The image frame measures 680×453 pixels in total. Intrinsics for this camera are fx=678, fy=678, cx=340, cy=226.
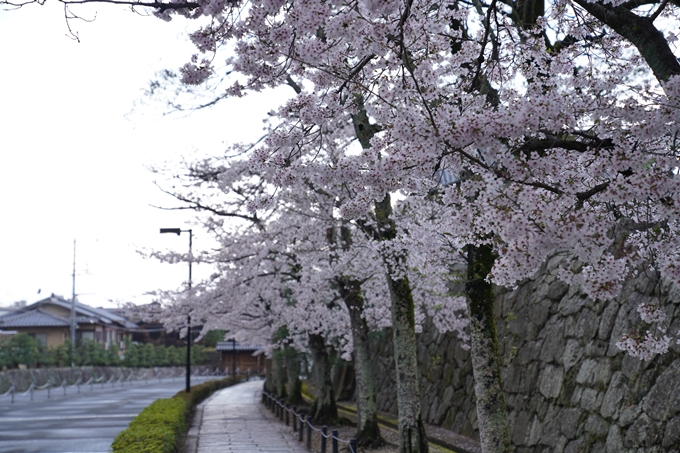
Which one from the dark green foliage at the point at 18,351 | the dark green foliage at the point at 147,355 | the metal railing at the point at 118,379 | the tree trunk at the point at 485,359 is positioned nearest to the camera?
the tree trunk at the point at 485,359

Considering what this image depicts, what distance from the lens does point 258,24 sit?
639 centimetres

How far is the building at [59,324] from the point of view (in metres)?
62.4

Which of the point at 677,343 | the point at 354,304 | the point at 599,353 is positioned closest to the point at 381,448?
the point at 354,304

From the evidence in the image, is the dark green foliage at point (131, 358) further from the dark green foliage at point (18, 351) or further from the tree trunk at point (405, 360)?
the tree trunk at point (405, 360)

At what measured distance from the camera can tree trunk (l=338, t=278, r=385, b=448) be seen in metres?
14.9

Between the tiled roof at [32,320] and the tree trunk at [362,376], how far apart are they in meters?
53.0

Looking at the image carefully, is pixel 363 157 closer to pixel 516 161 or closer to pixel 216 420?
pixel 516 161

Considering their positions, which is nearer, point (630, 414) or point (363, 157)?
point (363, 157)

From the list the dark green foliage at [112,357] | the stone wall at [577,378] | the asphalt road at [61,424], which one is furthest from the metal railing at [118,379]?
the stone wall at [577,378]

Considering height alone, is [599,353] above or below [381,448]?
above

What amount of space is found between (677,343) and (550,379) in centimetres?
398

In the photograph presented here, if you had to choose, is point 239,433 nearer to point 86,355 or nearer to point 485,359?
point 485,359

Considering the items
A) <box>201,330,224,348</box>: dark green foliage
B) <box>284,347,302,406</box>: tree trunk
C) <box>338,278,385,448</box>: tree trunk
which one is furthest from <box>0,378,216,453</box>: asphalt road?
<box>201,330,224,348</box>: dark green foliage

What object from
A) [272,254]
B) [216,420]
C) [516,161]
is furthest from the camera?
[216,420]
